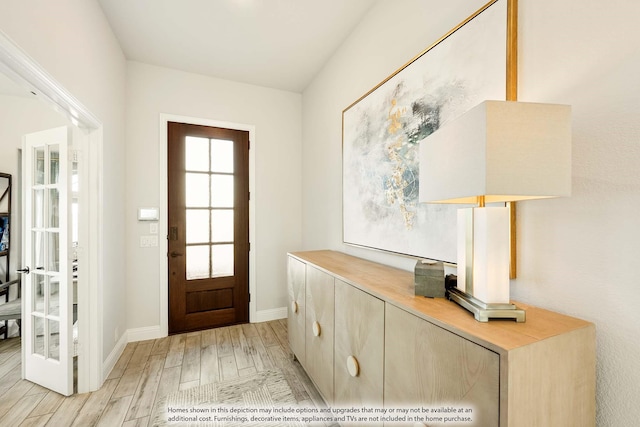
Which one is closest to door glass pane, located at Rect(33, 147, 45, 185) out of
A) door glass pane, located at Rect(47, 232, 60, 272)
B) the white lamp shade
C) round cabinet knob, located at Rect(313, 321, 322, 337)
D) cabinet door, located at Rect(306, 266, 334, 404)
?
door glass pane, located at Rect(47, 232, 60, 272)

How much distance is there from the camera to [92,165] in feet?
6.14

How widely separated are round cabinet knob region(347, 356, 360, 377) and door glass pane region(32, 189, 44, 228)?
93.7 inches

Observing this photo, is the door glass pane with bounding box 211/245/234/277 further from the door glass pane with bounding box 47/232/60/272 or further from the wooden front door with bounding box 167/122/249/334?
the door glass pane with bounding box 47/232/60/272

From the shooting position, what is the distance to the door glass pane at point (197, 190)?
2.84 metres

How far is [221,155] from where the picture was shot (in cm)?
297

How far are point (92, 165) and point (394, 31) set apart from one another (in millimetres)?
2317

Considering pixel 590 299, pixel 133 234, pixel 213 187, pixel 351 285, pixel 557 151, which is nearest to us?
pixel 557 151

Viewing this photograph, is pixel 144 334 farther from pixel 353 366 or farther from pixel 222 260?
pixel 353 366

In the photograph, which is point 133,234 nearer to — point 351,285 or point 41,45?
point 41,45

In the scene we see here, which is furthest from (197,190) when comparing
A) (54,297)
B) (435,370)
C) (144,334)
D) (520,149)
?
(520,149)

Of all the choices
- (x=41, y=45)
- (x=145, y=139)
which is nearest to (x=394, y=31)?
(x=41, y=45)

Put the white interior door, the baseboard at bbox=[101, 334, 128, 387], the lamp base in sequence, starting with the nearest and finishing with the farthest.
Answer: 1. the lamp base
2. the white interior door
3. the baseboard at bbox=[101, 334, 128, 387]

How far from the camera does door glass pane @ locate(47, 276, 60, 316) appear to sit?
1858 millimetres

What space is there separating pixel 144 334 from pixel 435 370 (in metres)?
2.92
